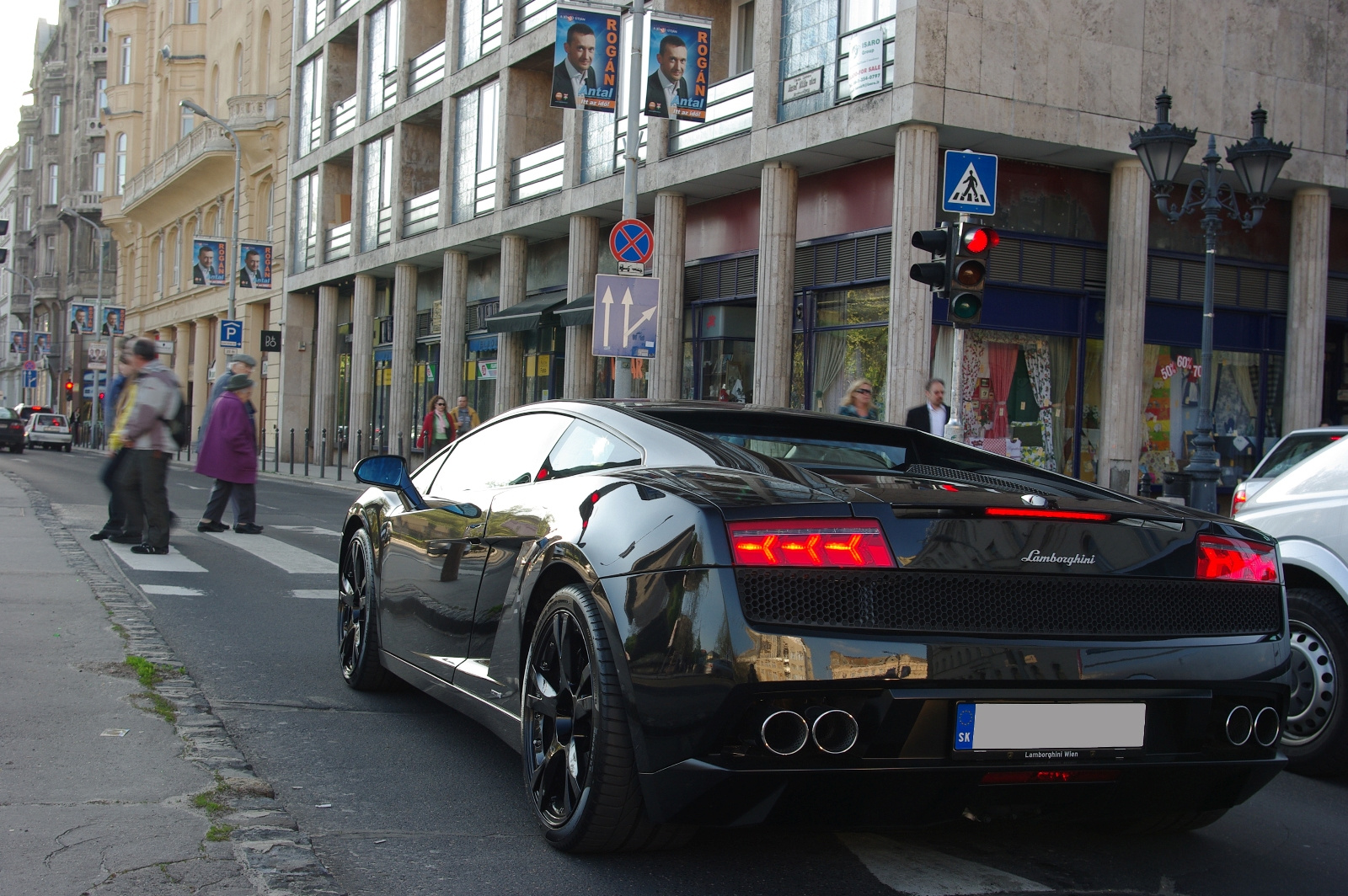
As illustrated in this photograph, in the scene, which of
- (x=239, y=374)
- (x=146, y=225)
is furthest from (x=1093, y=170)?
(x=146, y=225)

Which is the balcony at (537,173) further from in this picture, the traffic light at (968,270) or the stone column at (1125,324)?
the traffic light at (968,270)

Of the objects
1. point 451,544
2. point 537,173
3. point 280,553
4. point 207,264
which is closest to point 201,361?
point 207,264

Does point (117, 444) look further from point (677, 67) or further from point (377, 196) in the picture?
point (377, 196)

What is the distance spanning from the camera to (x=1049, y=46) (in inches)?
695

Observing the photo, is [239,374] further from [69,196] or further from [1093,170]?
[69,196]

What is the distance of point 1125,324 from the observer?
1836 cm

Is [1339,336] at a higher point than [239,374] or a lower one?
higher

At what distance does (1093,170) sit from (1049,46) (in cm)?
205

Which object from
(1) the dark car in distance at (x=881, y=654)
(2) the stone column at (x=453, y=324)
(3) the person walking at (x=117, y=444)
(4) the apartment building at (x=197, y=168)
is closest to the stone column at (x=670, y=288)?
(2) the stone column at (x=453, y=324)

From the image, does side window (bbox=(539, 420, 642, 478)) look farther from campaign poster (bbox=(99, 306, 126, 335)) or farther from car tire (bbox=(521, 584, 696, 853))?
campaign poster (bbox=(99, 306, 126, 335))

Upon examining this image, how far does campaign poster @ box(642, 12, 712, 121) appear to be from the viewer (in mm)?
17047

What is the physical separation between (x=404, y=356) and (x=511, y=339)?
19.6 feet

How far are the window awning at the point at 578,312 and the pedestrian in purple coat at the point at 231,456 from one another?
407 inches

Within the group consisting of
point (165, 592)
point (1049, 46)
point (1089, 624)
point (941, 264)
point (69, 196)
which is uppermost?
point (69, 196)
